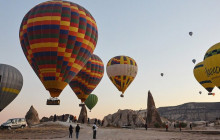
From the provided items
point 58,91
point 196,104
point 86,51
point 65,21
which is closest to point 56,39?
point 65,21

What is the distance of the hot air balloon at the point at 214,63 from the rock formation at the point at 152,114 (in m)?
19.4

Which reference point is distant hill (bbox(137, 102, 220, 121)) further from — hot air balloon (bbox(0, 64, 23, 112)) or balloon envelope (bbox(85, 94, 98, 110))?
hot air balloon (bbox(0, 64, 23, 112))

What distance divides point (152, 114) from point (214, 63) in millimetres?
22157

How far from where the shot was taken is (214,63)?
3541 centimetres

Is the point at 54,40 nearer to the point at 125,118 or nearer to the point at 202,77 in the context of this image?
the point at 202,77

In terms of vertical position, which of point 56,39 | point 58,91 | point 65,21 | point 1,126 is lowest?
point 1,126

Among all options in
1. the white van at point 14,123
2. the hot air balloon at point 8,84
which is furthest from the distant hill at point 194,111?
the white van at point 14,123

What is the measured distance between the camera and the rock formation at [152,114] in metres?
51.9

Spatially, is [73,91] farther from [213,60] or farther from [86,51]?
[213,60]

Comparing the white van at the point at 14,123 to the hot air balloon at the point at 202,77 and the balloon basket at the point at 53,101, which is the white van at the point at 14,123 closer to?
the balloon basket at the point at 53,101

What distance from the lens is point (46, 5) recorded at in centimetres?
2552

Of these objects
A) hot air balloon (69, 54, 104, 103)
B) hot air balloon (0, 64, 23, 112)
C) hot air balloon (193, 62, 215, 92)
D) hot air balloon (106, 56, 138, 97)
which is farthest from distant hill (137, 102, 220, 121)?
hot air balloon (0, 64, 23, 112)

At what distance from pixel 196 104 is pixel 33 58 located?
133 m

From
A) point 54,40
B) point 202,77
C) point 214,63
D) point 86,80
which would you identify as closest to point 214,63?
point 214,63
